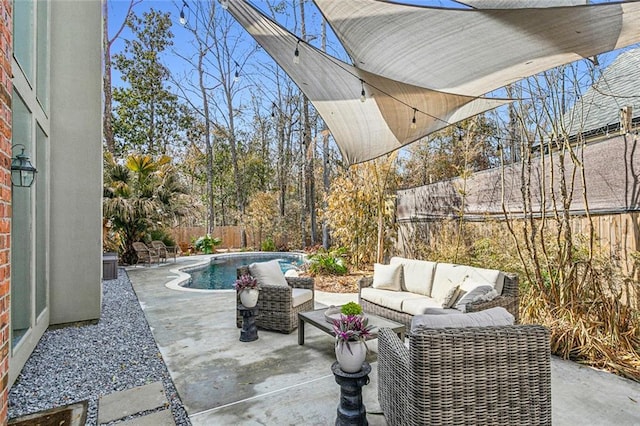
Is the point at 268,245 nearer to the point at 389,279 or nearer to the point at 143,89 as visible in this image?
the point at 143,89

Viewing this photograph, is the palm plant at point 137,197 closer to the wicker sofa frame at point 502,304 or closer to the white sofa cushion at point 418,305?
the wicker sofa frame at point 502,304

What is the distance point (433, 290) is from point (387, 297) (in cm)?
63

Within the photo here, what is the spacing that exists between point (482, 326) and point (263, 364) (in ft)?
7.53

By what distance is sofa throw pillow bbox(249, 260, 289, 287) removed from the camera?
4959 mm

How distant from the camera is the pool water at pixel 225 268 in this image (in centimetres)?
954

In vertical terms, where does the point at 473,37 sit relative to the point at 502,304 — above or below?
above

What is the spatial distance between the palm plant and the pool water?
6.76 feet

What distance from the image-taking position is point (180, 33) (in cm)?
1731

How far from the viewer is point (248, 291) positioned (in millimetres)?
4371

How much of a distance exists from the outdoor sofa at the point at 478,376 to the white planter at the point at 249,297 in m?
2.49

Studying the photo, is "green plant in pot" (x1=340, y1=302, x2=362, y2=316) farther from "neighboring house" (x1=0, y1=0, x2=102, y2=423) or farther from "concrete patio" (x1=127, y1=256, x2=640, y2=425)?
"neighboring house" (x1=0, y1=0, x2=102, y2=423)

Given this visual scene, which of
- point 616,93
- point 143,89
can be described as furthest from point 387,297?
point 143,89

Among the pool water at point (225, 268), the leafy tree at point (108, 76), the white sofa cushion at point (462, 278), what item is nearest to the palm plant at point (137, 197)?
the pool water at point (225, 268)

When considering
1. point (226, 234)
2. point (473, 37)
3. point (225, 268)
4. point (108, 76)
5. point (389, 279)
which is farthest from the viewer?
point (226, 234)
